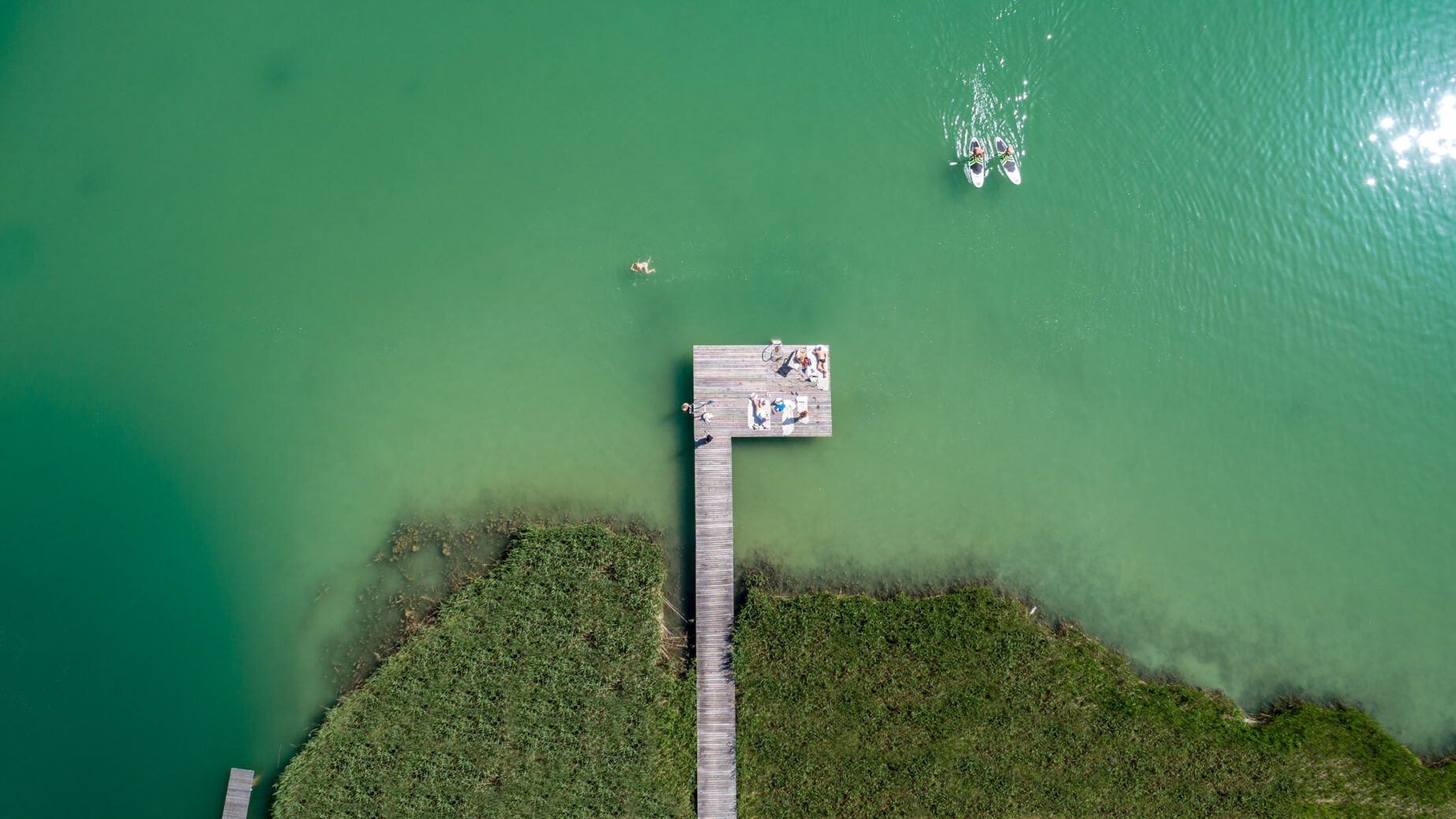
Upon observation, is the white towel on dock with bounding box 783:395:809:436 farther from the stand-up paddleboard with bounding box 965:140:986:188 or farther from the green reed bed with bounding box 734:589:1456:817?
the stand-up paddleboard with bounding box 965:140:986:188

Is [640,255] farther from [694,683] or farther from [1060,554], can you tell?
[1060,554]

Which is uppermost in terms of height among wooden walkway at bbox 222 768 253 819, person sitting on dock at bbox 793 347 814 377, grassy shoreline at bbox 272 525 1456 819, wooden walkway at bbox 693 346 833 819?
person sitting on dock at bbox 793 347 814 377

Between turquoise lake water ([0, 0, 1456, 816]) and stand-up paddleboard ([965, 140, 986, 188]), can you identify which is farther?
stand-up paddleboard ([965, 140, 986, 188])

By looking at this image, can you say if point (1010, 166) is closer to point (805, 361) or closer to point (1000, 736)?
point (805, 361)

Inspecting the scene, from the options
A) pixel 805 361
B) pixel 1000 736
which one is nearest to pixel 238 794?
pixel 805 361

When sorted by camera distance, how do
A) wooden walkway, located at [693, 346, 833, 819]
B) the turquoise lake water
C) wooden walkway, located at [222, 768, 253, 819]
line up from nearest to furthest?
wooden walkway, located at [222, 768, 253, 819] < wooden walkway, located at [693, 346, 833, 819] < the turquoise lake water

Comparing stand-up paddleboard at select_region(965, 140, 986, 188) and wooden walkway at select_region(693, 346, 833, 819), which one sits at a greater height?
stand-up paddleboard at select_region(965, 140, 986, 188)

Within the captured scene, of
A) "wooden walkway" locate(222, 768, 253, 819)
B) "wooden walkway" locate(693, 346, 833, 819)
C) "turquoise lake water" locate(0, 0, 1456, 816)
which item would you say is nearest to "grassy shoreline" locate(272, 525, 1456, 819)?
"wooden walkway" locate(693, 346, 833, 819)

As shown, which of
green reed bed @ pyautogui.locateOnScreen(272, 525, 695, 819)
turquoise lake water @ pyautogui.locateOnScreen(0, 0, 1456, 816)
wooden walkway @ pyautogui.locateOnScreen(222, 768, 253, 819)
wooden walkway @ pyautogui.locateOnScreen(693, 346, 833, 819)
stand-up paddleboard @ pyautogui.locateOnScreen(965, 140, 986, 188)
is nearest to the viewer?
green reed bed @ pyautogui.locateOnScreen(272, 525, 695, 819)
